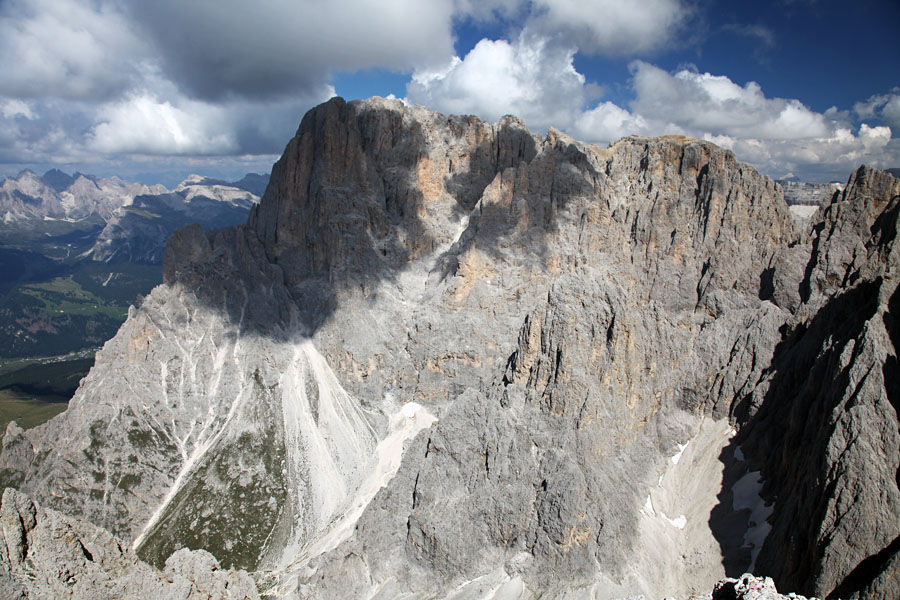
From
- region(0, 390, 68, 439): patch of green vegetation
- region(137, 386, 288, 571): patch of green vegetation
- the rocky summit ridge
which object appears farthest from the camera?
region(0, 390, 68, 439): patch of green vegetation

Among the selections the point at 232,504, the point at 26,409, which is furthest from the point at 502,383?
the point at 26,409

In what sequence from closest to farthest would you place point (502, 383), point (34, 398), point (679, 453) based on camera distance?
1. point (502, 383)
2. point (679, 453)
3. point (34, 398)

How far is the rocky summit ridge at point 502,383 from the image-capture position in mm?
54719

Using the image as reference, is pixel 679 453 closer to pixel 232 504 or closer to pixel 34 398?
pixel 232 504

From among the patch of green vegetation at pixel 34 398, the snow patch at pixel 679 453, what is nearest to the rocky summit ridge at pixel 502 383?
the snow patch at pixel 679 453

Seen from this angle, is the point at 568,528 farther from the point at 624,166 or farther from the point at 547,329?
the point at 624,166

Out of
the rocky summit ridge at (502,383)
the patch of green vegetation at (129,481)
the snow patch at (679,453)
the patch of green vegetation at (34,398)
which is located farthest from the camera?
the patch of green vegetation at (34,398)

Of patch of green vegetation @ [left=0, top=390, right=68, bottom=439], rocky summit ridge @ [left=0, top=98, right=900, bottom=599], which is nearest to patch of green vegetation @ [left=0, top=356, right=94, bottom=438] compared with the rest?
patch of green vegetation @ [left=0, top=390, right=68, bottom=439]

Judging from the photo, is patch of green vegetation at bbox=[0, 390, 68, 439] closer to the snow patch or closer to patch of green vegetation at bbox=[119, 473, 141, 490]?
patch of green vegetation at bbox=[119, 473, 141, 490]

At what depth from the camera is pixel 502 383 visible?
68.9 meters

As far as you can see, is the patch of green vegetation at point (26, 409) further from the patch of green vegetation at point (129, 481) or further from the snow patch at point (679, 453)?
the snow patch at point (679, 453)

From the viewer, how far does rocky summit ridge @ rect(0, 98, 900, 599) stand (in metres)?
54.7

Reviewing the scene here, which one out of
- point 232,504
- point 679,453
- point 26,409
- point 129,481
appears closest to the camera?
point 679,453

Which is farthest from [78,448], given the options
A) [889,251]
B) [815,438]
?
[889,251]
